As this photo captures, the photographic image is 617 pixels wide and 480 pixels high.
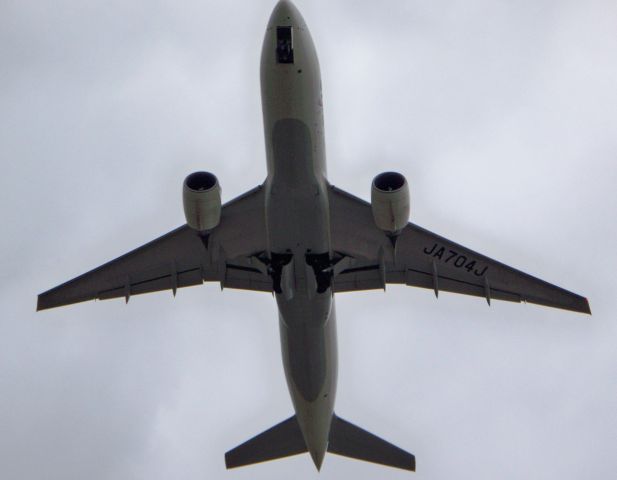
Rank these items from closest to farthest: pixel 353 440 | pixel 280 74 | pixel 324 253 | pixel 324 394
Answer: pixel 280 74 → pixel 324 253 → pixel 324 394 → pixel 353 440

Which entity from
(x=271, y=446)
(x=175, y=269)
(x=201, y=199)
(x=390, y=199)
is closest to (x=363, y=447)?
(x=271, y=446)

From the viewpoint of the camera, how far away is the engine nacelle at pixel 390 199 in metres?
19.3

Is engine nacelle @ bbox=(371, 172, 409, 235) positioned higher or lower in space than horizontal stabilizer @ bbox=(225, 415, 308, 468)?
higher

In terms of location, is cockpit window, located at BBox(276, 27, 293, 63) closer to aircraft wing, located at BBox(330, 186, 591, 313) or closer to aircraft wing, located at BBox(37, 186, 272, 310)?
aircraft wing, located at BBox(330, 186, 591, 313)

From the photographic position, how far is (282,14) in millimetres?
18484

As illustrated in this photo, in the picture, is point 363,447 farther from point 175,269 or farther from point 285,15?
point 285,15

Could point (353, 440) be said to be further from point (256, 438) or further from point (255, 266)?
point (255, 266)

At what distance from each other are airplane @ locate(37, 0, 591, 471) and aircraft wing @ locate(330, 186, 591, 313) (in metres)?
0.03

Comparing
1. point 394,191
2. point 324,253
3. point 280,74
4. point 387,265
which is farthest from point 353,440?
point 280,74

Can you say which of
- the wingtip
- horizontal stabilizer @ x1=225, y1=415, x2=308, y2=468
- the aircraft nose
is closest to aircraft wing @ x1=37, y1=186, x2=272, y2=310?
the wingtip

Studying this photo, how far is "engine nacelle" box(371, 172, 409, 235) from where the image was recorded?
760 inches

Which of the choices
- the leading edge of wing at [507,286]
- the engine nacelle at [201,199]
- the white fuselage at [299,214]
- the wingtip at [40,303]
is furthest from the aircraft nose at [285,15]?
the wingtip at [40,303]

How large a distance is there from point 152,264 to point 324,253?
18.5 ft

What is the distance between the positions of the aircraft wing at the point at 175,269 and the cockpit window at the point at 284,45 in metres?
5.35
